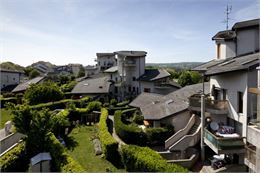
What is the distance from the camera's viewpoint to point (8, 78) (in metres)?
68.8

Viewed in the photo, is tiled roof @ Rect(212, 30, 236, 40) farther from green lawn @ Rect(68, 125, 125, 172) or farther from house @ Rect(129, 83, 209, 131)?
green lawn @ Rect(68, 125, 125, 172)

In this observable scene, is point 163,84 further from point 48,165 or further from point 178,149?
point 48,165

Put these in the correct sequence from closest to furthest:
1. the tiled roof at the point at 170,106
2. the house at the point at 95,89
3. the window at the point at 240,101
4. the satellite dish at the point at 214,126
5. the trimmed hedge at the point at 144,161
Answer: the trimmed hedge at the point at 144,161 → the window at the point at 240,101 → the satellite dish at the point at 214,126 → the tiled roof at the point at 170,106 → the house at the point at 95,89

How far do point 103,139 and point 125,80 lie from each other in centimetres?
2871

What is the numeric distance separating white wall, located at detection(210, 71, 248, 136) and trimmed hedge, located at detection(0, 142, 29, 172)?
16.5 meters

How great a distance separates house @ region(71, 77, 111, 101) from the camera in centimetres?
4869

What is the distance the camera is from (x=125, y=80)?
50.2 meters

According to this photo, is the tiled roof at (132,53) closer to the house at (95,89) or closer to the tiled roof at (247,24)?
the house at (95,89)

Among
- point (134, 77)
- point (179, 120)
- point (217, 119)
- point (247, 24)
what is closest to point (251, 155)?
point (217, 119)

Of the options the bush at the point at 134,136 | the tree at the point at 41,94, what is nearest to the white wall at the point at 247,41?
the bush at the point at 134,136

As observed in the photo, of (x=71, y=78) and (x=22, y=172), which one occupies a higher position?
(x=71, y=78)

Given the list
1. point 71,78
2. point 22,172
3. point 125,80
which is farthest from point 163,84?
point 71,78

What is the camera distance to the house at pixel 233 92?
53.4ft

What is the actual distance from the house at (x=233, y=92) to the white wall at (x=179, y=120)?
3.88 metres
